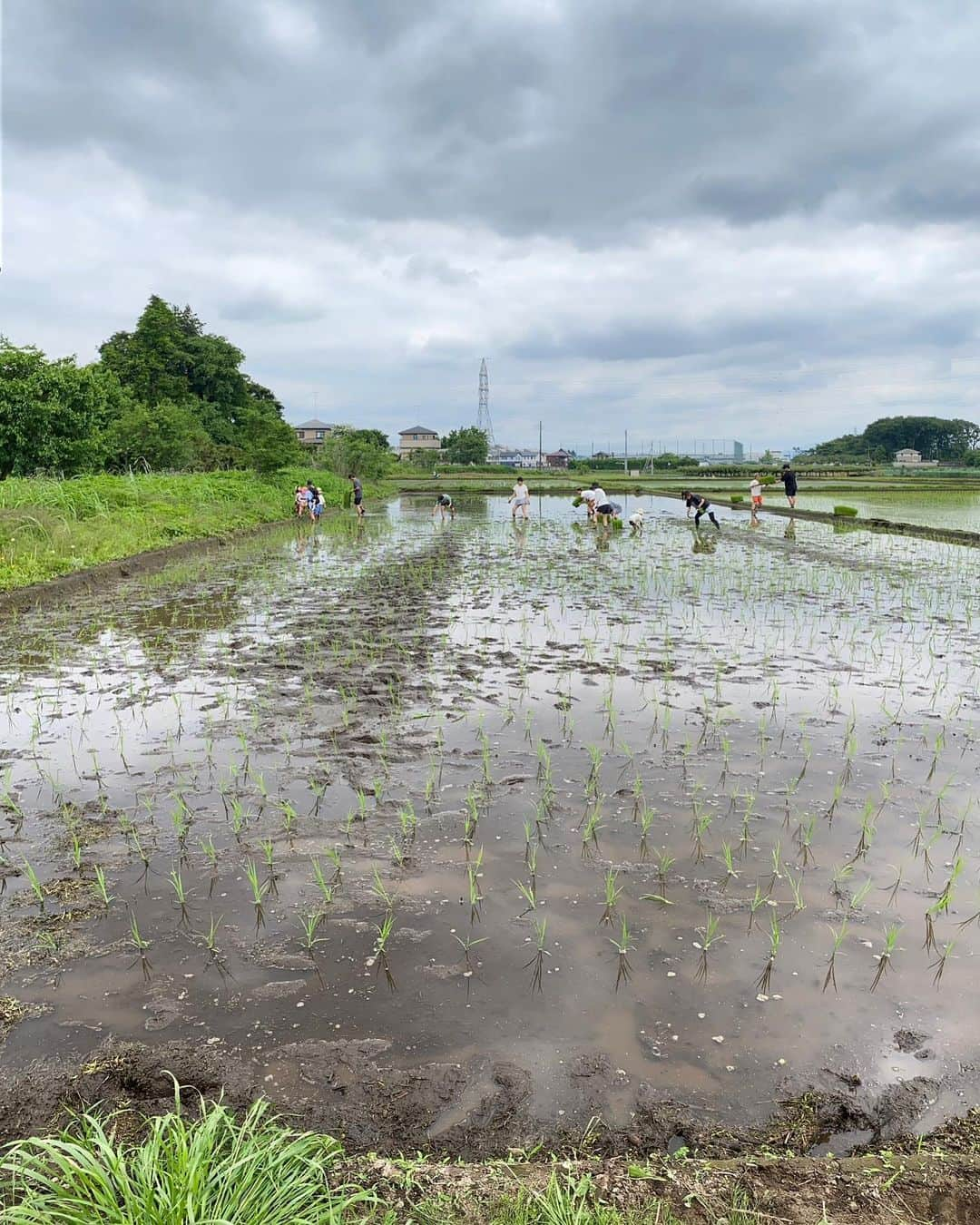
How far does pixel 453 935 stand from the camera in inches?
128

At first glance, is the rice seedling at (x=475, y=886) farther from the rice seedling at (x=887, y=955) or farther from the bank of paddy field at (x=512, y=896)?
the rice seedling at (x=887, y=955)

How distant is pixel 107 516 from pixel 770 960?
1614 cm

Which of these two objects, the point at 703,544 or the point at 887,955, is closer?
the point at 887,955

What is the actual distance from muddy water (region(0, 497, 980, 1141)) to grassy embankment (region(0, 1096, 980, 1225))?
0.29 metres

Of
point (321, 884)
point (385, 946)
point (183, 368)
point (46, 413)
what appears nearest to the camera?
point (385, 946)

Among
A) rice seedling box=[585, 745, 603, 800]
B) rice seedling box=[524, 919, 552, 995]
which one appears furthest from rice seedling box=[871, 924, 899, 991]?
rice seedling box=[585, 745, 603, 800]

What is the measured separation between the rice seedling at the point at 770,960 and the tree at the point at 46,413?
24308 mm

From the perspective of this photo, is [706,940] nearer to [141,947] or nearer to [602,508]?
[141,947]

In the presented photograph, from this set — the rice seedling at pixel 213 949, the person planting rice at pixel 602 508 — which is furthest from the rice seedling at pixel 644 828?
the person planting rice at pixel 602 508

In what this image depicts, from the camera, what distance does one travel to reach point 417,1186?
2.01 metres

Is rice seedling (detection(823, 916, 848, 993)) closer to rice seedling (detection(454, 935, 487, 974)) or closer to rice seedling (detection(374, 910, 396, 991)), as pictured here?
rice seedling (detection(454, 935, 487, 974))

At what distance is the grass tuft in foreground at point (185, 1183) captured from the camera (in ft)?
5.68

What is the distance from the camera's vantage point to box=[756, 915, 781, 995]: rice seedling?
2922 mm

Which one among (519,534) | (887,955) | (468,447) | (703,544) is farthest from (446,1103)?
(468,447)
